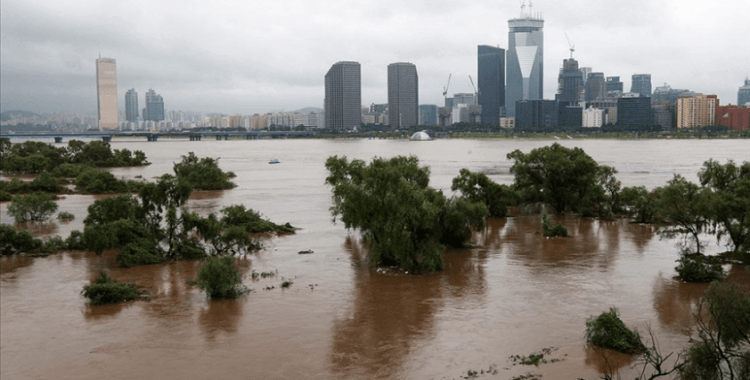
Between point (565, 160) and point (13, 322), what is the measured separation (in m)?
36.9

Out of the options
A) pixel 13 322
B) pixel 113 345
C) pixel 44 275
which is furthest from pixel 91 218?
pixel 113 345

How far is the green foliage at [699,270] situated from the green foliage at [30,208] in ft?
136

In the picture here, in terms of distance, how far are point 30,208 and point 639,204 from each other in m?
43.2

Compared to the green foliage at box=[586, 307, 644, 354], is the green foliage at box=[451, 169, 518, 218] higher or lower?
higher

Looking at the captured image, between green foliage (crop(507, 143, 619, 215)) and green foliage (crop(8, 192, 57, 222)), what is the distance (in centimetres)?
3514

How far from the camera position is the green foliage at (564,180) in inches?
1881

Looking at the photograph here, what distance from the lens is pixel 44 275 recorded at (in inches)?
1223

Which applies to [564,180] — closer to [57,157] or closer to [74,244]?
[74,244]

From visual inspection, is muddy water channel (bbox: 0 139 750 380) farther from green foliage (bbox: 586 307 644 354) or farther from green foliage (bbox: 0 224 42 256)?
green foliage (bbox: 0 224 42 256)

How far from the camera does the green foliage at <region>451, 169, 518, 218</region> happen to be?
4647 cm

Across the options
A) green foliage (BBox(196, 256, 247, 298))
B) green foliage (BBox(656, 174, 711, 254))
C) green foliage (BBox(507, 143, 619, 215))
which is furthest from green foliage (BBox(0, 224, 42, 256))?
green foliage (BBox(507, 143, 619, 215))

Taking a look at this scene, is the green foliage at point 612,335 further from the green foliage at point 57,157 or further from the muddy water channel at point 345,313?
the green foliage at point 57,157

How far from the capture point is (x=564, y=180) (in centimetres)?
4862

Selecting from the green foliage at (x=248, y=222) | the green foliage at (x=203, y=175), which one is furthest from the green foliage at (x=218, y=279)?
the green foliage at (x=203, y=175)
